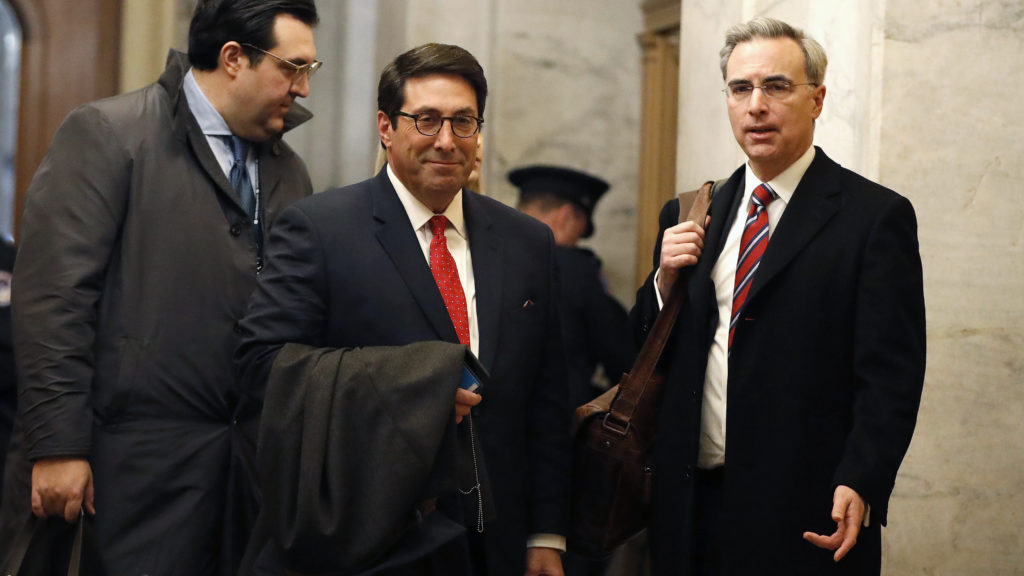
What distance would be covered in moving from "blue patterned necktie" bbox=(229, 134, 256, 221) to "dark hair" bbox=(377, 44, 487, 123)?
66cm

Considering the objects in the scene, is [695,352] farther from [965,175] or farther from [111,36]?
[111,36]

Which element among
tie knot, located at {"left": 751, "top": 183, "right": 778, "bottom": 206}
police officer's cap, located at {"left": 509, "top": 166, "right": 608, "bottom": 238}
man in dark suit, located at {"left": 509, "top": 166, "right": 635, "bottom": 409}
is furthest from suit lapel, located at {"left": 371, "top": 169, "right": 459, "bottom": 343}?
police officer's cap, located at {"left": 509, "top": 166, "right": 608, "bottom": 238}

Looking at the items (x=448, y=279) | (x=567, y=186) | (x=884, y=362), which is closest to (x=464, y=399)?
(x=448, y=279)

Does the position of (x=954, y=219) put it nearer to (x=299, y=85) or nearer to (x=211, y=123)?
(x=299, y=85)

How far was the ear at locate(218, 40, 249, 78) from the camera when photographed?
313cm

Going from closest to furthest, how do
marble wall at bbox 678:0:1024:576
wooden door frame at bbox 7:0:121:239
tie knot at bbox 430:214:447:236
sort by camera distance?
tie knot at bbox 430:214:447:236
marble wall at bbox 678:0:1024:576
wooden door frame at bbox 7:0:121:239

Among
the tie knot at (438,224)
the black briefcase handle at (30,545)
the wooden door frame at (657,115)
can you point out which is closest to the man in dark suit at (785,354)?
the tie knot at (438,224)

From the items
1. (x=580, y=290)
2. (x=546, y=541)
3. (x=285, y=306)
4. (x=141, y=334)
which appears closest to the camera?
(x=285, y=306)

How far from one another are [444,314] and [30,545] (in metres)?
1.18

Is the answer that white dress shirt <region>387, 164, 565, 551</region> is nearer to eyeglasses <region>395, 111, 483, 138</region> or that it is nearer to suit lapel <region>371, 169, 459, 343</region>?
suit lapel <region>371, 169, 459, 343</region>

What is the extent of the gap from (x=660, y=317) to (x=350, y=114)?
5.03 m

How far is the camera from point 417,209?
267 centimetres

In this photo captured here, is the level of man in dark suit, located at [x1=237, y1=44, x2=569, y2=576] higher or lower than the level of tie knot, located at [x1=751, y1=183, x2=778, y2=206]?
lower

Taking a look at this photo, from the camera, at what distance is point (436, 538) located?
2.34m
